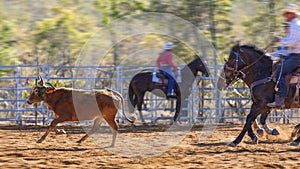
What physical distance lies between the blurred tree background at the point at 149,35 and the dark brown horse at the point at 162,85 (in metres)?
2.00

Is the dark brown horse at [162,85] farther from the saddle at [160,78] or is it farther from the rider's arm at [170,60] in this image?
the rider's arm at [170,60]

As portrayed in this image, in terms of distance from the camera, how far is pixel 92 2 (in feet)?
66.9

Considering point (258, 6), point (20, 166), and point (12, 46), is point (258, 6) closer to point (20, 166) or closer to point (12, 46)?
point (12, 46)

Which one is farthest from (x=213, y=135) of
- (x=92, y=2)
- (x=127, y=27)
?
(x=92, y=2)

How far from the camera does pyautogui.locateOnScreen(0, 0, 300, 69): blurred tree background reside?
17422 mm

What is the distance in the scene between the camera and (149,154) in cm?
895

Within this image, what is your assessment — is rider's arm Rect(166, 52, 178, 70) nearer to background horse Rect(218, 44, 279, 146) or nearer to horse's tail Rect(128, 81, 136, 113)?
horse's tail Rect(128, 81, 136, 113)

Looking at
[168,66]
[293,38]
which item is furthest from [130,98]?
[293,38]

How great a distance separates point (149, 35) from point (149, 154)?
10011 millimetres

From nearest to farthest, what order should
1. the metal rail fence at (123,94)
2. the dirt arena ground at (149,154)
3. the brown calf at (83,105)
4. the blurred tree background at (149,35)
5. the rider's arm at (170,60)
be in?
the dirt arena ground at (149,154)
the brown calf at (83,105)
the metal rail fence at (123,94)
the rider's arm at (170,60)
the blurred tree background at (149,35)

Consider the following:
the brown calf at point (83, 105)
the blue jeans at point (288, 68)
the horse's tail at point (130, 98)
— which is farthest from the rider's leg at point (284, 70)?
the horse's tail at point (130, 98)

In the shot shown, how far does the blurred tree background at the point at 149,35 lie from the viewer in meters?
17.4

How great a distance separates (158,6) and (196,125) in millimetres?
4564

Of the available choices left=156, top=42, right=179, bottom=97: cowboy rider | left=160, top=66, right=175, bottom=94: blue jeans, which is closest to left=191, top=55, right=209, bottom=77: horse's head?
left=156, top=42, right=179, bottom=97: cowboy rider
